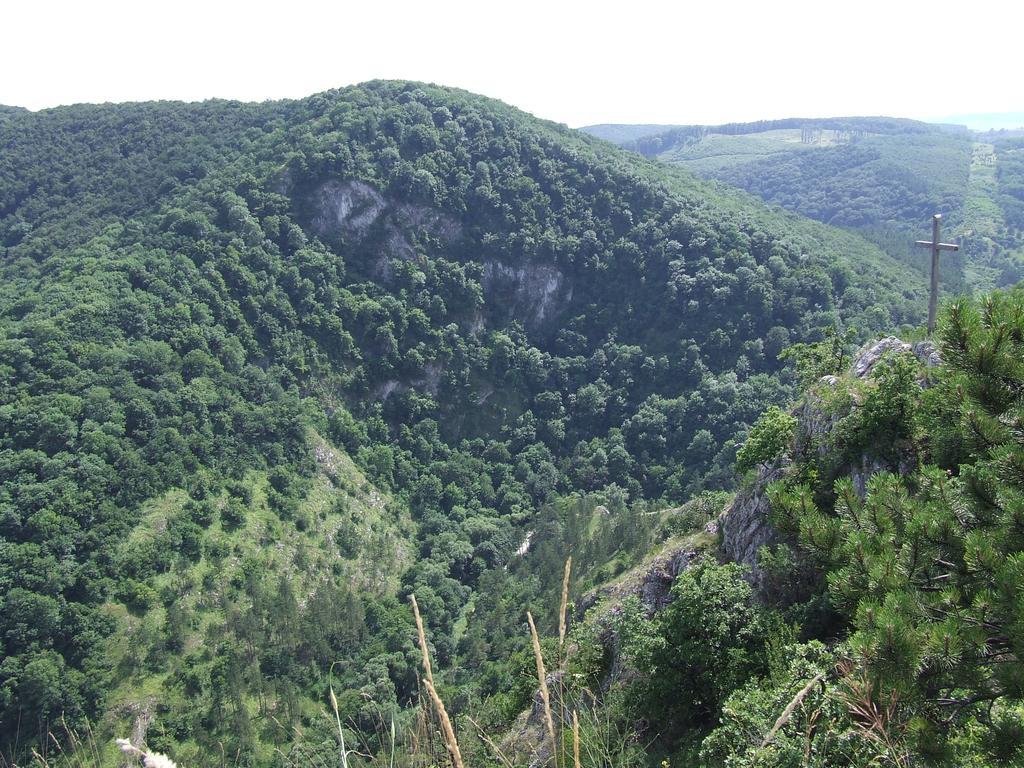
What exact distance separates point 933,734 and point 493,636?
204ft

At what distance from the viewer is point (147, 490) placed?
2512 inches

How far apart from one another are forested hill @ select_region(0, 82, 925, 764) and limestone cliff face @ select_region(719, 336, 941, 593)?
35.3 meters

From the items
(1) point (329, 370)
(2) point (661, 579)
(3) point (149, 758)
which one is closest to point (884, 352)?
(2) point (661, 579)

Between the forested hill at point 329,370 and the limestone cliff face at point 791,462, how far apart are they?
3533 centimetres

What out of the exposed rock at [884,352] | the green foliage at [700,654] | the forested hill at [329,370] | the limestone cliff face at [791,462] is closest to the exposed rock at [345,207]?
the forested hill at [329,370]

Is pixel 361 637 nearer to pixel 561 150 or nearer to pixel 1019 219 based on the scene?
pixel 561 150

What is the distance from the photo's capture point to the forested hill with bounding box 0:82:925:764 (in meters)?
57.0

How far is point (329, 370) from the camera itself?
307 feet

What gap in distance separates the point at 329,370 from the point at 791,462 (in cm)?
7728

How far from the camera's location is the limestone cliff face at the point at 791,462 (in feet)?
68.2

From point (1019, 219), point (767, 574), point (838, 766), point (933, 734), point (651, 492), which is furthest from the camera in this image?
point (1019, 219)

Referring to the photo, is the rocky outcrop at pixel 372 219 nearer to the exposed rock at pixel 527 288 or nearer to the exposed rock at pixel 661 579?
the exposed rock at pixel 527 288

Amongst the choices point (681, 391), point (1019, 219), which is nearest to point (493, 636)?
point (681, 391)

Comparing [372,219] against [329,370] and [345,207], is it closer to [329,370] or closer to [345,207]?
[345,207]
